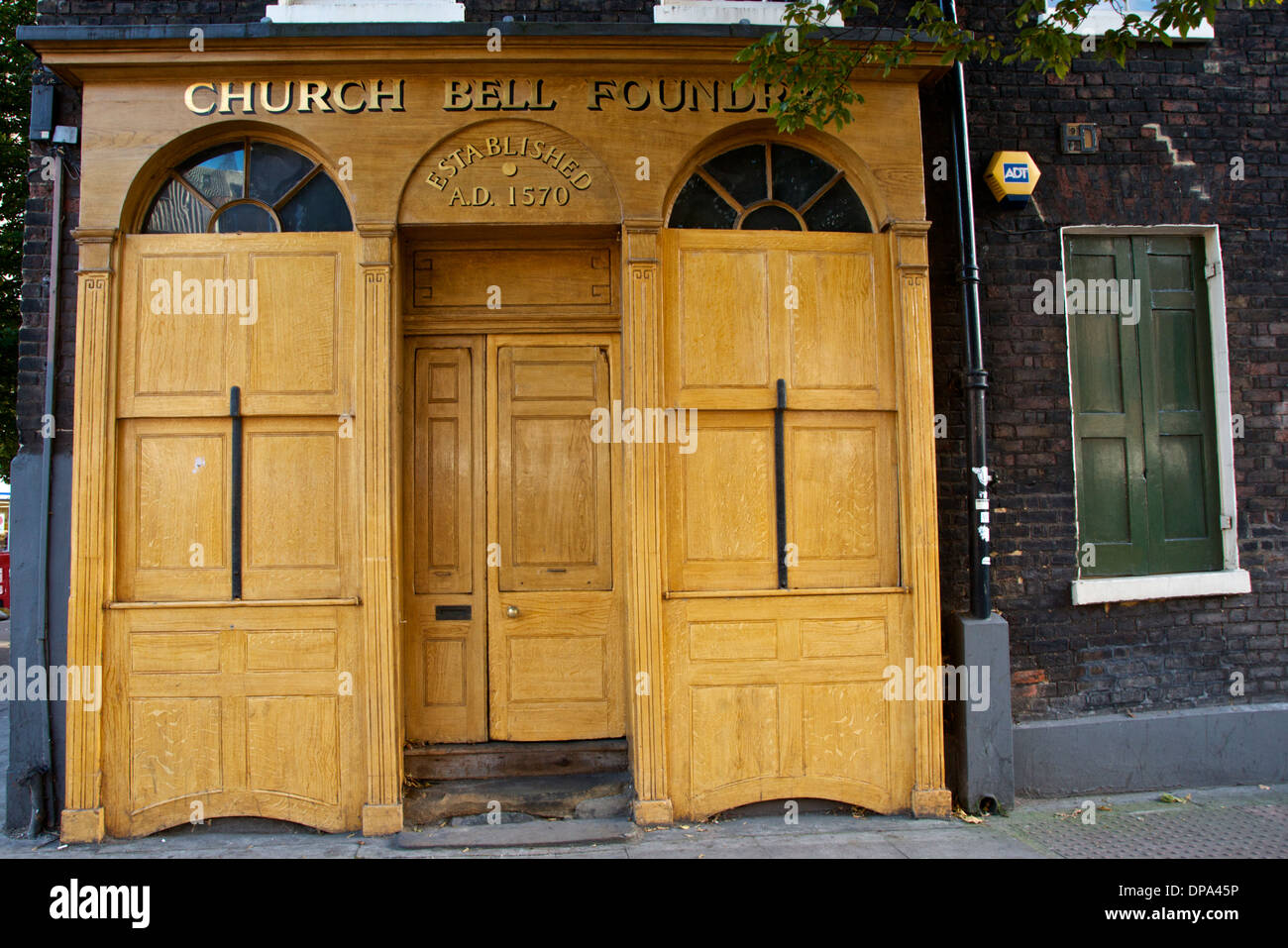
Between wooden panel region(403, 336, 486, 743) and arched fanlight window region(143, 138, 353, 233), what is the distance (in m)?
0.97

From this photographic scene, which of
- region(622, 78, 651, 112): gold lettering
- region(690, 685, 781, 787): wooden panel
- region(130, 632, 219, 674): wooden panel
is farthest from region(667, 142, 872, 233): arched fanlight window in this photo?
region(130, 632, 219, 674): wooden panel

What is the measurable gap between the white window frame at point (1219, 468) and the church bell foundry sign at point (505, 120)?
2.72 metres

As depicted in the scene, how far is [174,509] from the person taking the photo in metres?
4.85

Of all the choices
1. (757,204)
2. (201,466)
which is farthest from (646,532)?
(201,466)

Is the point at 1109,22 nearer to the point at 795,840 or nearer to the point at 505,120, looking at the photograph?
the point at 505,120

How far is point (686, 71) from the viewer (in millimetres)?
5051

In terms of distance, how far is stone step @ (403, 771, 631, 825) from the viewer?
4855 mm

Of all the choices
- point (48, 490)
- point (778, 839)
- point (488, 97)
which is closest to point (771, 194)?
Result: point (488, 97)

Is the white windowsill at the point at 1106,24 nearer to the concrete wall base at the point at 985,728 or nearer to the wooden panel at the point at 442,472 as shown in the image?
the concrete wall base at the point at 985,728

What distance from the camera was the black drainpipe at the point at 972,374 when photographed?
16.9 feet

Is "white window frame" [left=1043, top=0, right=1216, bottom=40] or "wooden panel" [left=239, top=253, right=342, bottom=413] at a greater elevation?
"white window frame" [left=1043, top=0, right=1216, bottom=40]

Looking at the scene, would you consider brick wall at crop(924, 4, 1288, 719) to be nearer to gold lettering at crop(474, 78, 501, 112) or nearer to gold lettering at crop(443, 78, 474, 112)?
gold lettering at crop(474, 78, 501, 112)
